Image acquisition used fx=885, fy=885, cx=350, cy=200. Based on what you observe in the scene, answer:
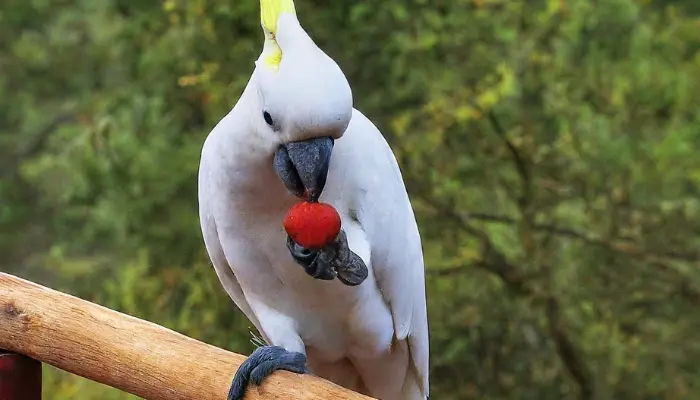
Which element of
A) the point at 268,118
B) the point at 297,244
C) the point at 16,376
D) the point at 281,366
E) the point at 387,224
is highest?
the point at 268,118

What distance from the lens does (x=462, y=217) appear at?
7.42ft

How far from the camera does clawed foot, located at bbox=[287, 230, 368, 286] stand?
3.45 ft

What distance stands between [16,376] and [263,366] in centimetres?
45

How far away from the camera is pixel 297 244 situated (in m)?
1.03

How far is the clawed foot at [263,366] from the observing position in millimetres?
1164

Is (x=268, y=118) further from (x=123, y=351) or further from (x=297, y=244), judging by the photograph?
(x=123, y=351)

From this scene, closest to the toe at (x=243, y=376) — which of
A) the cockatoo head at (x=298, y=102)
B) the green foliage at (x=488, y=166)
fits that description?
the cockatoo head at (x=298, y=102)

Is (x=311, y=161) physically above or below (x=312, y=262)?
above

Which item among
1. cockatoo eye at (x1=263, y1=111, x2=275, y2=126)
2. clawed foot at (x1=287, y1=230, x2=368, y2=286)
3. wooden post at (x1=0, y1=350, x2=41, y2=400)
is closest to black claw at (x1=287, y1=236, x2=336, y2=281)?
clawed foot at (x1=287, y1=230, x2=368, y2=286)

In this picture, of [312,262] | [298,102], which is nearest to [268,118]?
[298,102]

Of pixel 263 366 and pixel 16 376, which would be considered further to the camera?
pixel 16 376

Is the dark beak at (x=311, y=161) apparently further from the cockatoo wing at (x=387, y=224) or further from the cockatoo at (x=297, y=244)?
the cockatoo wing at (x=387, y=224)

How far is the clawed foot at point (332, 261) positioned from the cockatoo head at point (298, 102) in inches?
2.6

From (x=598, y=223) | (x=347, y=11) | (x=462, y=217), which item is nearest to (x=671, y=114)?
(x=598, y=223)
